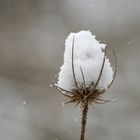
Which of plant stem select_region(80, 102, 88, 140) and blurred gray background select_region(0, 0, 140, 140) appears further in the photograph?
blurred gray background select_region(0, 0, 140, 140)

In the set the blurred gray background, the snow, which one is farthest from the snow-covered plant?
the blurred gray background

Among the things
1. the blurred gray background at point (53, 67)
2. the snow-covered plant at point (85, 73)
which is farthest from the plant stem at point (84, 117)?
the blurred gray background at point (53, 67)

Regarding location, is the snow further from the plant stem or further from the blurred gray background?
the blurred gray background

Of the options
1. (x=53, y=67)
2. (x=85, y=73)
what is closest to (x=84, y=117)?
(x=85, y=73)

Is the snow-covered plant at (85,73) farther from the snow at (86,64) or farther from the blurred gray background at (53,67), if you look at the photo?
the blurred gray background at (53,67)

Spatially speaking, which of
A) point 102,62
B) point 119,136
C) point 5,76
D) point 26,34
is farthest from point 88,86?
point 26,34

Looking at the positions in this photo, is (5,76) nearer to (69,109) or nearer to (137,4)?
(69,109)

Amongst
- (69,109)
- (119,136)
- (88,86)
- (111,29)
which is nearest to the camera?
(88,86)
